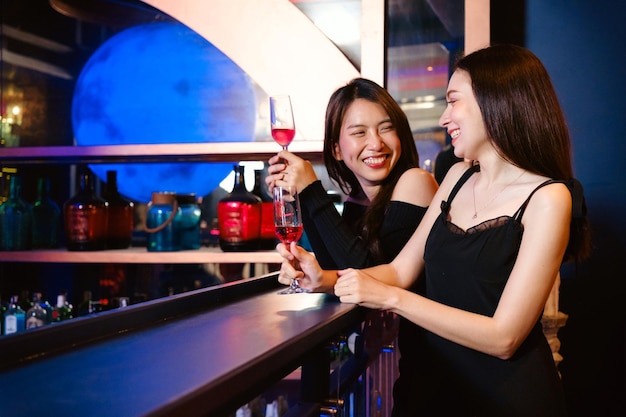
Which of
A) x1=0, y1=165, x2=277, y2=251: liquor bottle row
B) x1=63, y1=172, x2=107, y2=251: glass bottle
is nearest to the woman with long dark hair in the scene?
x1=0, y1=165, x2=277, y2=251: liquor bottle row

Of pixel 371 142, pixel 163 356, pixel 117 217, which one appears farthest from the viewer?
pixel 117 217

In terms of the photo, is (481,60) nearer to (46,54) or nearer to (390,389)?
(390,389)

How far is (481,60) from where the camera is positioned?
1.34m

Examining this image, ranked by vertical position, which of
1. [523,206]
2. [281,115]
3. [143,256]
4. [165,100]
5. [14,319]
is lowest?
[14,319]

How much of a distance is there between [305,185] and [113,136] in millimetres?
1505

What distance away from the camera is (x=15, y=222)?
2551 mm

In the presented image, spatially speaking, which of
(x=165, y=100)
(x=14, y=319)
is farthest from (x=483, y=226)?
(x=14, y=319)

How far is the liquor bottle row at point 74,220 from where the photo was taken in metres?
2.46

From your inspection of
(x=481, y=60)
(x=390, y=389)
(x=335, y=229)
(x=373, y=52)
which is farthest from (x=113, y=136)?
(x=481, y=60)

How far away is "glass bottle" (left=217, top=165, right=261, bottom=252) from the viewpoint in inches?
92.9

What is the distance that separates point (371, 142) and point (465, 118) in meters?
0.44

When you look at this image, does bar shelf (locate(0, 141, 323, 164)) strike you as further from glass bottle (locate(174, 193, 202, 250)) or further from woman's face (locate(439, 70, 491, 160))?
woman's face (locate(439, 70, 491, 160))

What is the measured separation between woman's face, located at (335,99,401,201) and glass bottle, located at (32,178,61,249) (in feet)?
5.12

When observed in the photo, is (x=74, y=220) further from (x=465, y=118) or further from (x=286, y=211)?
(x=465, y=118)
